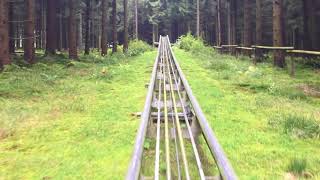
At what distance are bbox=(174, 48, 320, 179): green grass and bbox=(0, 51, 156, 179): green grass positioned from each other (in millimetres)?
1913

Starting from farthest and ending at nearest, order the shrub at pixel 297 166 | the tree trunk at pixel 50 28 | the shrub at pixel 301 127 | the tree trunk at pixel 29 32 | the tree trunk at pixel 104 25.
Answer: the tree trunk at pixel 104 25 < the tree trunk at pixel 50 28 < the tree trunk at pixel 29 32 < the shrub at pixel 301 127 < the shrub at pixel 297 166

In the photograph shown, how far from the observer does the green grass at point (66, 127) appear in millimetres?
6480

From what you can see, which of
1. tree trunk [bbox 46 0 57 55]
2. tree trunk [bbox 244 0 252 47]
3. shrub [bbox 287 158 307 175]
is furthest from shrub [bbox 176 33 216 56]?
shrub [bbox 287 158 307 175]

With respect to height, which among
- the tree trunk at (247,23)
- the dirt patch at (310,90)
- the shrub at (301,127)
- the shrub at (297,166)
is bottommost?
the shrub at (297,166)

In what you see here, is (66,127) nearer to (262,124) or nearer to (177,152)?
(177,152)

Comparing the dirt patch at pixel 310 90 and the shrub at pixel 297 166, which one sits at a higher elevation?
the dirt patch at pixel 310 90

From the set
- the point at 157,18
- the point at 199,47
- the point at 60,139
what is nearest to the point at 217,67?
the point at 60,139

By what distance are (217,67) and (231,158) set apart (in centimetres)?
1550

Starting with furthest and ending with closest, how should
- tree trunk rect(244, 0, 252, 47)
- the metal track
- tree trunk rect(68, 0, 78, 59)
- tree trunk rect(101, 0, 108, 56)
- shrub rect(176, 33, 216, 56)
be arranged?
shrub rect(176, 33, 216, 56)
tree trunk rect(101, 0, 108, 56)
tree trunk rect(244, 0, 252, 47)
tree trunk rect(68, 0, 78, 59)
the metal track

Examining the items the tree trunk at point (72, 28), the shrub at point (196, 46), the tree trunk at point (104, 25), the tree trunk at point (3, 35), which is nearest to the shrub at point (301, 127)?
the tree trunk at point (3, 35)

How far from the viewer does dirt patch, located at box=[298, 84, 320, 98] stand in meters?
13.6

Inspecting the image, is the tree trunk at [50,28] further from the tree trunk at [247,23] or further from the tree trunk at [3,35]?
the tree trunk at [247,23]

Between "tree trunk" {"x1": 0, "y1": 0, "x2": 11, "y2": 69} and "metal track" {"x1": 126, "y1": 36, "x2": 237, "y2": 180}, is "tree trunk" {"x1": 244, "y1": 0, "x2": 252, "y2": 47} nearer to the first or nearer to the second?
"tree trunk" {"x1": 0, "y1": 0, "x2": 11, "y2": 69}

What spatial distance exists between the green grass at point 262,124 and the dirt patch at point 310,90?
214mm
